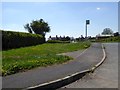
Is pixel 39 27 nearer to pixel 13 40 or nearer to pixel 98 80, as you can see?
pixel 13 40

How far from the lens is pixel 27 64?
1321cm

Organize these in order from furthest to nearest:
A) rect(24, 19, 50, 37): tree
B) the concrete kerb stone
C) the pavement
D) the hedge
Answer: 1. rect(24, 19, 50, 37): tree
2. the hedge
3. the pavement
4. the concrete kerb stone

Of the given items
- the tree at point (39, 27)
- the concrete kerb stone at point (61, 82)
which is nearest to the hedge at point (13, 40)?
the concrete kerb stone at point (61, 82)

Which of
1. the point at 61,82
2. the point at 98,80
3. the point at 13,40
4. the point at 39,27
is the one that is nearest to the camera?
the point at 61,82

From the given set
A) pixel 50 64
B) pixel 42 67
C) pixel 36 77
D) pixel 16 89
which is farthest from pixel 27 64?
pixel 16 89

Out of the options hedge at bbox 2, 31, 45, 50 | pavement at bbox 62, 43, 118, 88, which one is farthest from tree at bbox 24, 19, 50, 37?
pavement at bbox 62, 43, 118, 88

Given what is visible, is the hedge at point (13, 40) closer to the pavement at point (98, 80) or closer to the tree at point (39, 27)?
the pavement at point (98, 80)

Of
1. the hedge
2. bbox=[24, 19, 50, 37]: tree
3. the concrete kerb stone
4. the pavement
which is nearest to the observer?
the concrete kerb stone

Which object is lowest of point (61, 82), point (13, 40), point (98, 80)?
point (98, 80)

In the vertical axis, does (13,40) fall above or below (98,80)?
above

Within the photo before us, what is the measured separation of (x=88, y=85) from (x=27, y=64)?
3937 mm

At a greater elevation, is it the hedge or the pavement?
the hedge

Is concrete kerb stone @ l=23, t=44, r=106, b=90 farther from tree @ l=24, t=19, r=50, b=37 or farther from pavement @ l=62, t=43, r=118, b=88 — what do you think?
tree @ l=24, t=19, r=50, b=37

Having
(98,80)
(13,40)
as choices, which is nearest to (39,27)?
(13,40)
